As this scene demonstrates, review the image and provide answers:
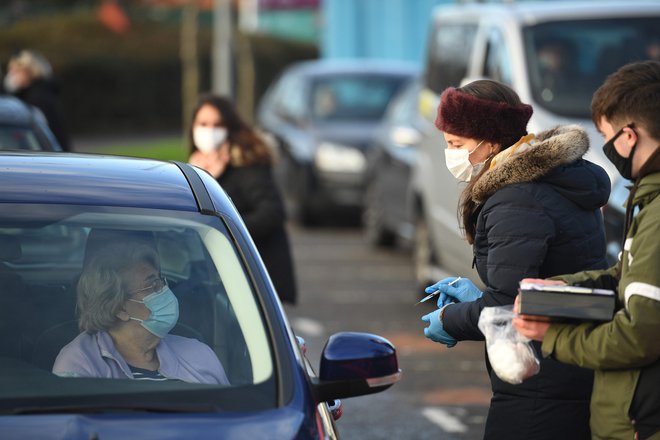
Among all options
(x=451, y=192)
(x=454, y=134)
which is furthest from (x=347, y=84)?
(x=454, y=134)

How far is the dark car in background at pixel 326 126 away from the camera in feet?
53.3

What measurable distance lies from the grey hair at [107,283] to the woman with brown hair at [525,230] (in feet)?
2.90

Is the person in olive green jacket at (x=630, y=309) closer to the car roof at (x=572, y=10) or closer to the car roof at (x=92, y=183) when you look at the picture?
the car roof at (x=92, y=183)

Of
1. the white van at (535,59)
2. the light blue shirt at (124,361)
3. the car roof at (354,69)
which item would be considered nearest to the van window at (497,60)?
the white van at (535,59)

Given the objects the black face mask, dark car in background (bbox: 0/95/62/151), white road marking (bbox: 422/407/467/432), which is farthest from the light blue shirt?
dark car in background (bbox: 0/95/62/151)

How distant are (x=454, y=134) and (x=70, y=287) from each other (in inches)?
47.4

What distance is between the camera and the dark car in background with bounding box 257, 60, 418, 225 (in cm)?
1625

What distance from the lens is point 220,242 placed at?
427 cm

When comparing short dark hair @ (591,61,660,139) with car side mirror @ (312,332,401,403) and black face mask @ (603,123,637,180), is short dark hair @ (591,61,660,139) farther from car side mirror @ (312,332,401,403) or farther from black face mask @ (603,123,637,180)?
car side mirror @ (312,332,401,403)

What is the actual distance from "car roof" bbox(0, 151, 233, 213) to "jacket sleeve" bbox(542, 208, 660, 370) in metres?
1.09

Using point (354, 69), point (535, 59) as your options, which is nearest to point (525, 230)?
point (535, 59)

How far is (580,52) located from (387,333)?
2.24 m

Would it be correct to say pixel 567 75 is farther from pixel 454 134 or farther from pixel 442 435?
pixel 454 134

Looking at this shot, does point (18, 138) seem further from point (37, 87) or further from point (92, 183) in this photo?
point (37, 87)
